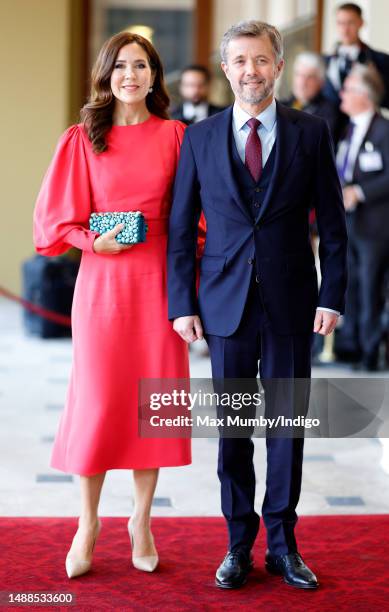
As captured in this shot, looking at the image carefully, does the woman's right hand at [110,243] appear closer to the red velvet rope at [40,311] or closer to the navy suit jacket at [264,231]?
the navy suit jacket at [264,231]

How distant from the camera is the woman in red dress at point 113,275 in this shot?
338cm

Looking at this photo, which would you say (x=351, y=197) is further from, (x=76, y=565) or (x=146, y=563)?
(x=76, y=565)

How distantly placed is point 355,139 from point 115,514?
3636 millimetres

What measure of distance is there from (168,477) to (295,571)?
1.43 m

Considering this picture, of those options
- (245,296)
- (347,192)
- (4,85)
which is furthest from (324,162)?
(4,85)

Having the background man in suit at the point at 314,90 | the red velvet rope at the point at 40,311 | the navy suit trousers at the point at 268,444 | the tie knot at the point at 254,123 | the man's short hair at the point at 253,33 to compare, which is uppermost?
the man's short hair at the point at 253,33

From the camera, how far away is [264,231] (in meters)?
3.17

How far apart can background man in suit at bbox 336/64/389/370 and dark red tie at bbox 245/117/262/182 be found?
3.73m

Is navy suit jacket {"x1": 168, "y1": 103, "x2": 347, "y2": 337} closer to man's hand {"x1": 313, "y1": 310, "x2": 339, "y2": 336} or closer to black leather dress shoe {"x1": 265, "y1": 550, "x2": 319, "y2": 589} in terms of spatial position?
man's hand {"x1": 313, "y1": 310, "x2": 339, "y2": 336}

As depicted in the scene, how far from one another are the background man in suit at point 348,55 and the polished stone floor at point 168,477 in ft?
9.06

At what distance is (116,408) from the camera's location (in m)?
3.42

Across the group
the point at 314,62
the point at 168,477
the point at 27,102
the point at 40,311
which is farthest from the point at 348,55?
the point at 27,102

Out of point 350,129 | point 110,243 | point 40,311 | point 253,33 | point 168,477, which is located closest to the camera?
point 253,33

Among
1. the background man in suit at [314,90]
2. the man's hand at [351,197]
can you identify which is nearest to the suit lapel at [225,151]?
the man's hand at [351,197]
